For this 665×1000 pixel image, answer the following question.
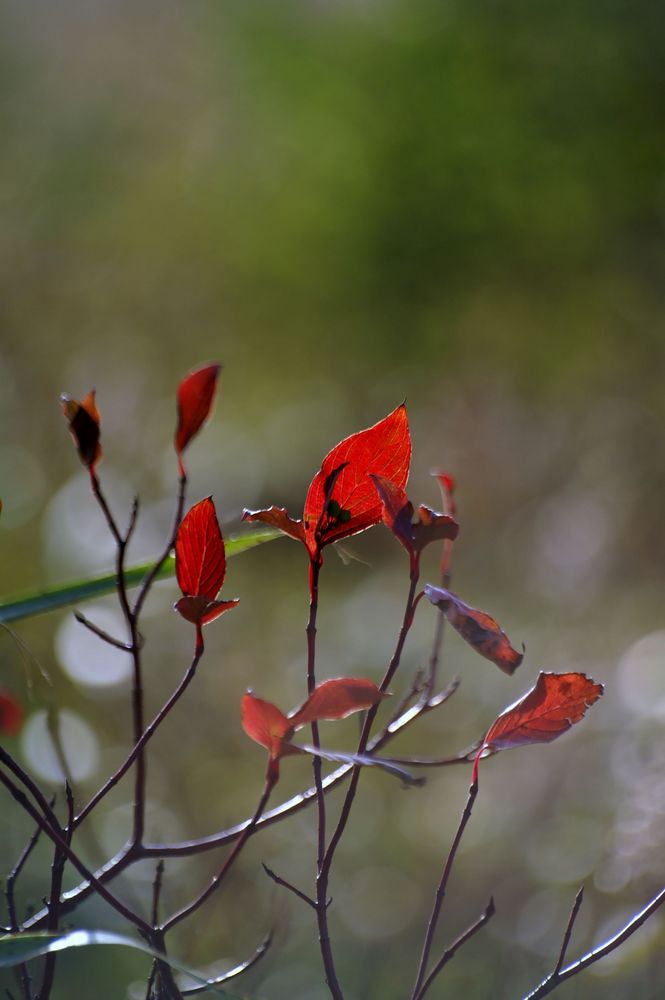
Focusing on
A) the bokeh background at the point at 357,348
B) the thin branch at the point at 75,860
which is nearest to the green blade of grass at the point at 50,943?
the thin branch at the point at 75,860

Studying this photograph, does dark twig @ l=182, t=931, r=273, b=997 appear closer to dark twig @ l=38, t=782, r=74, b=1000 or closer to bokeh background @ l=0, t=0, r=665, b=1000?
dark twig @ l=38, t=782, r=74, b=1000

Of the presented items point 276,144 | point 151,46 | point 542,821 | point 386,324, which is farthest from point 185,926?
point 151,46

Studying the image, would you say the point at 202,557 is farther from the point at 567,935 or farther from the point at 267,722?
the point at 567,935

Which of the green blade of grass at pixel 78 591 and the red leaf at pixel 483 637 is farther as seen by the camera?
the green blade of grass at pixel 78 591

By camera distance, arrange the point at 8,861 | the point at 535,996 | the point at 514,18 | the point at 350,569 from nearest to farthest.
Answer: the point at 535,996 < the point at 8,861 < the point at 514,18 < the point at 350,569

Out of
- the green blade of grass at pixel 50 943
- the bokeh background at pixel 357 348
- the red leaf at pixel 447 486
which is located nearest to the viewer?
the green blade of grass at pixel 50 943

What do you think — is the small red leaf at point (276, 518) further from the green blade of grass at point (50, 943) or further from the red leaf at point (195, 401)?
the green blade of grass at point (50, 943)

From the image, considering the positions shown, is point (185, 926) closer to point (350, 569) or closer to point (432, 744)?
point (432, 744)
